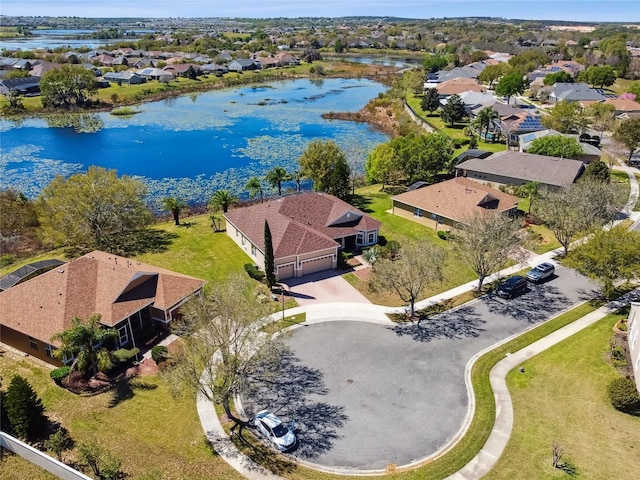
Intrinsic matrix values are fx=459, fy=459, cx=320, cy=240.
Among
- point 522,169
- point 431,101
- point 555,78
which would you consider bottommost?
point 522,169

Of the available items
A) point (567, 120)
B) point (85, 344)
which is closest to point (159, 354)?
point (85, 344)

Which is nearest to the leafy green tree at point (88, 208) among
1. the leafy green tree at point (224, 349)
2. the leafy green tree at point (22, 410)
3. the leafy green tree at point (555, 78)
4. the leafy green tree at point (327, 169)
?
the leafy green tree at point (327, 169)

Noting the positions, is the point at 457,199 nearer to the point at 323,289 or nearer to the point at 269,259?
the point at 323,289

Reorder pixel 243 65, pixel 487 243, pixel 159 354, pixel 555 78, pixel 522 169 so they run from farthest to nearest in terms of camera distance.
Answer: pixel 243 65
pixel 555 78
pixel 522 169
pixel 487 243
pixel 159 354

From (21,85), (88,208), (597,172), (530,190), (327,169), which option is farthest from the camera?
(21,85)

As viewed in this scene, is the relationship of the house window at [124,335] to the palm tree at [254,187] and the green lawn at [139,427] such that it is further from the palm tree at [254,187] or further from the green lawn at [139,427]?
the palm tree at [254,187]

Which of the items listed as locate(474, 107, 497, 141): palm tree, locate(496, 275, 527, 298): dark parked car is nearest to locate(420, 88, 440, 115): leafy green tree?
locate(474, 107, 497, 141): palm tree
